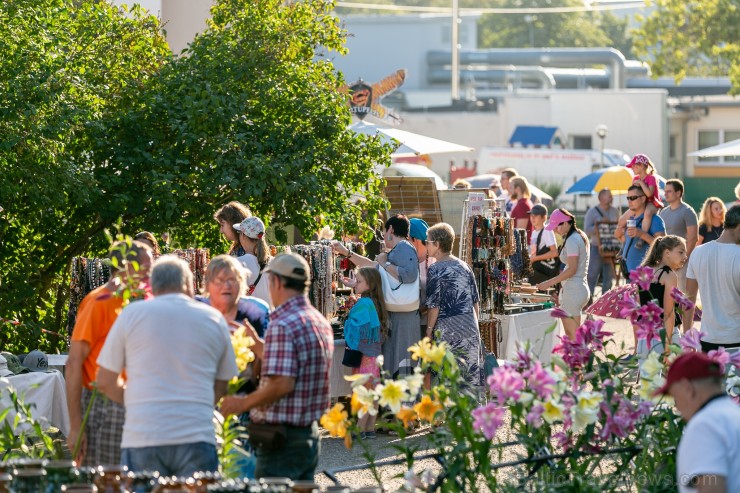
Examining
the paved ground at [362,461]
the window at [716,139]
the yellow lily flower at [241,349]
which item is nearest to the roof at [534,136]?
the window at [716,139]

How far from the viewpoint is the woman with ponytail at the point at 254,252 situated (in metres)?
9.17

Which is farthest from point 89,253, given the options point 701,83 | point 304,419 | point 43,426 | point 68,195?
point 701,83

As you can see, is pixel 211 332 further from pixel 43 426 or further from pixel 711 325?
pixel 711 325

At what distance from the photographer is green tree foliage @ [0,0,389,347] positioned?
35.7 feet

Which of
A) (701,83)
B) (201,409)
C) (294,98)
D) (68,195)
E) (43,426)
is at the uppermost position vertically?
(701,83)

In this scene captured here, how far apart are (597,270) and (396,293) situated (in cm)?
890

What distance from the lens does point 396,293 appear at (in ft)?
33.1

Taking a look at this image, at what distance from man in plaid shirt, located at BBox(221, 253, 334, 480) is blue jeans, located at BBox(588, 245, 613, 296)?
40.8 ft

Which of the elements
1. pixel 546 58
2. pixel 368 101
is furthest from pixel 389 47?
pixel 368 101

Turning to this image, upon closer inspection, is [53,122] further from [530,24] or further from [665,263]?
[530,24]

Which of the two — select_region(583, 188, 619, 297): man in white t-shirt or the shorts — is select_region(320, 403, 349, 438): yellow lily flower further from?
select_region(583, 188, 619, 297): man in white t-shirt

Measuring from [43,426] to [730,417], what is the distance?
4.95 m

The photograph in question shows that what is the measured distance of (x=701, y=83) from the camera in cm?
6019

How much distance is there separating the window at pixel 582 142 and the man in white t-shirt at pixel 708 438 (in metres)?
41.4
